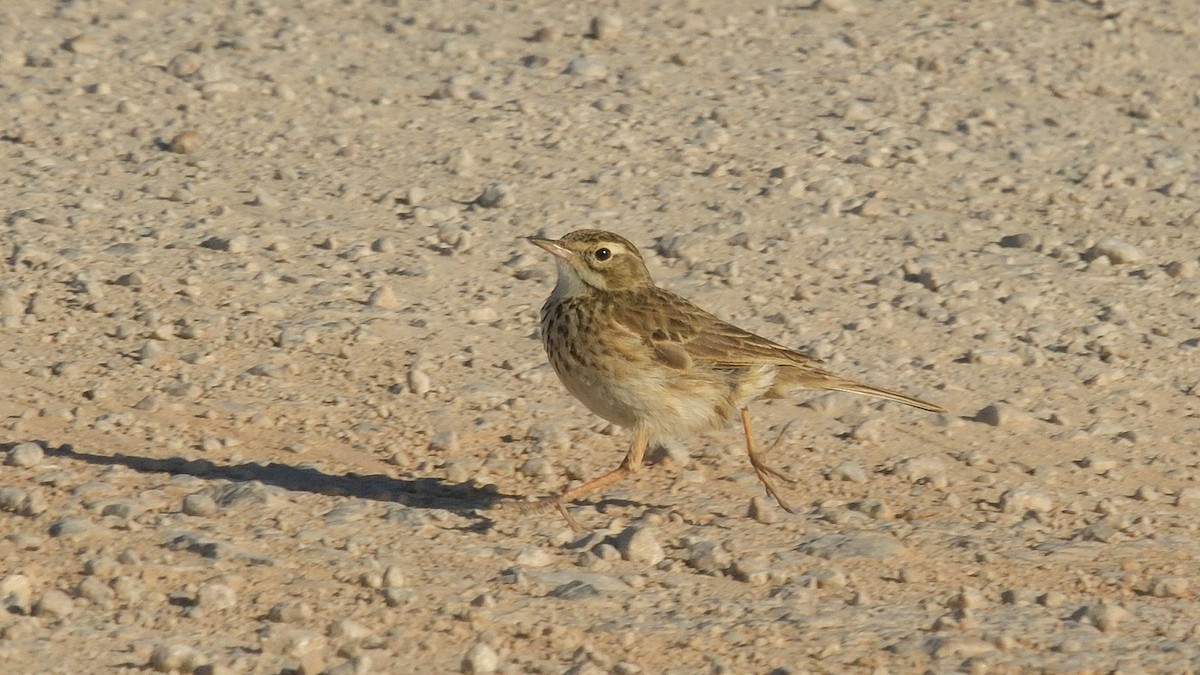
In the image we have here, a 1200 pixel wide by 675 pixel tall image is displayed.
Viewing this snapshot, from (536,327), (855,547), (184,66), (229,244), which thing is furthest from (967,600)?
(184,66)

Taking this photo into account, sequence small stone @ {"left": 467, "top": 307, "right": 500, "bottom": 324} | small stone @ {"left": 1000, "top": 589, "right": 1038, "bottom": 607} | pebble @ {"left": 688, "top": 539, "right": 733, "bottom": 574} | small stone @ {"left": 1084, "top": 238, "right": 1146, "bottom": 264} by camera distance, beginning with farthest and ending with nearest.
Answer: small stone @ {"left": 1084, "top": 238, "right": 1146, "bottom": 264} < small stone @ {"left": 467, "top": 307, "right": 500, "bottom": 324} < pebble @ {"left": 688, "top": 539, "right": 733, "bottom": 574} < small stone @ {"left": 1000, "top": 589, "right": 1038, "bottom": 607}

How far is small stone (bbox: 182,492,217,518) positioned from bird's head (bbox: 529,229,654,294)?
1584 millimetres

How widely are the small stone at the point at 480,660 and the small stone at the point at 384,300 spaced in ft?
11.0

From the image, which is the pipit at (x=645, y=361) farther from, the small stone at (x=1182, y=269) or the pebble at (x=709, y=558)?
the small stone at (x=1182, y=269)

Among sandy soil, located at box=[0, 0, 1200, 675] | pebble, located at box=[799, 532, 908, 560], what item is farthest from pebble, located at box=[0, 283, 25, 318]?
pebble, located at box=[799, 532, 908, 560]

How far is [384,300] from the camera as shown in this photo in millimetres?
8625

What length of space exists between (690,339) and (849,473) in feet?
2.76

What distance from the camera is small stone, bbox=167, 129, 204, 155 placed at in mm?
10445

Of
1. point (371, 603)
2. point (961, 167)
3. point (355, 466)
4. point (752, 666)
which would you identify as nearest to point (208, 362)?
point (355, 466)

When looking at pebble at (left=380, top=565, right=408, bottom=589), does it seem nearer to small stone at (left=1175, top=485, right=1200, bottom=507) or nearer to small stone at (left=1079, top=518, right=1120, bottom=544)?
small stone at (left=1079, top=518, right=1120, bottom=544)

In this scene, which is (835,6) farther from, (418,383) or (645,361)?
(645,361)

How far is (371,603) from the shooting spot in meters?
5.87

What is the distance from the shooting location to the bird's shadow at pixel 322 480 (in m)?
6.91

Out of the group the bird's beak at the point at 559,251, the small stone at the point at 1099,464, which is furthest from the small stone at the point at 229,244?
the small stone at the point at 1099,464
